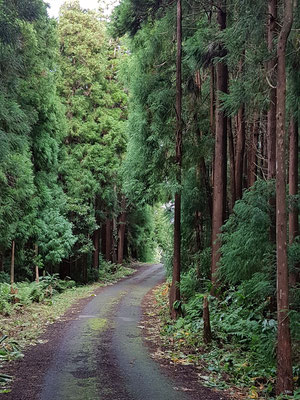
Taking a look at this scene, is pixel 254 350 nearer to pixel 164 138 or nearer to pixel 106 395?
pixel 106 395

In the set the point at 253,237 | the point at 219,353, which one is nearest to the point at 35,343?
the point at 219,353

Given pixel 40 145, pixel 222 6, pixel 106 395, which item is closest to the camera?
pixel 106 395

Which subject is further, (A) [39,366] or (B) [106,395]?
(A) [39,366]

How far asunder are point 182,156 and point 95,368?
27.7ft

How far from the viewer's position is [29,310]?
14.7 m

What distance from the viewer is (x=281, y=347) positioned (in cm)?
683

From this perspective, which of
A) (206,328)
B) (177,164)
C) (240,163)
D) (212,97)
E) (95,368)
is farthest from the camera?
(212,97)

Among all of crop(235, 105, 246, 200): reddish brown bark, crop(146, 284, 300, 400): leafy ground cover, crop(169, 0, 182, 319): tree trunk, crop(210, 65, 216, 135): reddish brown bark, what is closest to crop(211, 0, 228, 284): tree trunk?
crop(235, 105, 246, 200): reddish brown bark

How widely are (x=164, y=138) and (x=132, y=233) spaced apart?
23675 millimetres

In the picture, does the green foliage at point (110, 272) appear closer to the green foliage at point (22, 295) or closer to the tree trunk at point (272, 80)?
the green foliage at point (22, 295)

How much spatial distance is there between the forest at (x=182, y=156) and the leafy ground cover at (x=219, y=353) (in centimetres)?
5

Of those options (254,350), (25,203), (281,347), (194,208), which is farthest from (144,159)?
(281,347)

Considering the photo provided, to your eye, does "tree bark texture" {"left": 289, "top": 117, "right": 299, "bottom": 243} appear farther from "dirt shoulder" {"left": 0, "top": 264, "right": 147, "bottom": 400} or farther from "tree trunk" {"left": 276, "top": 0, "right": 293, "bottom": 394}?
"dirt shoulder" {"left": 0, "top": 264, "right": 147, "bottom": 400}

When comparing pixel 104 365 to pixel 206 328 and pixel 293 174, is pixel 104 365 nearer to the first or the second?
pixel 206 328
